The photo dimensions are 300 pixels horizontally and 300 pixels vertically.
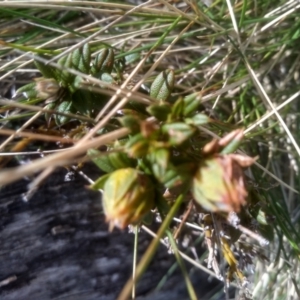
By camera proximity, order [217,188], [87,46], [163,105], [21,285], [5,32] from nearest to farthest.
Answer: [217,188]
[163,105]
[87,46]
[21,285]
[5,32]

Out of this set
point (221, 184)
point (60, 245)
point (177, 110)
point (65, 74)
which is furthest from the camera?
point (60, 245)

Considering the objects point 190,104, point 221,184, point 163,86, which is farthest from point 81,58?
point 221,184

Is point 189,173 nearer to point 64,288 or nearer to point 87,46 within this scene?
point 87,46

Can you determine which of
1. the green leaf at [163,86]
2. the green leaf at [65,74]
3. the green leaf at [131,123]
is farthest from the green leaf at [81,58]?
the green leaf at [131,123]

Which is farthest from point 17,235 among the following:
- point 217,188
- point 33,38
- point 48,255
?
point 217,188

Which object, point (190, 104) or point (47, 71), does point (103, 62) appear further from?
point (190, 104)

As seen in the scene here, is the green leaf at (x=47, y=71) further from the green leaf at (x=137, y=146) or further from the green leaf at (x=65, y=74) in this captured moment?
the green leaf at (x=137, y=146)
